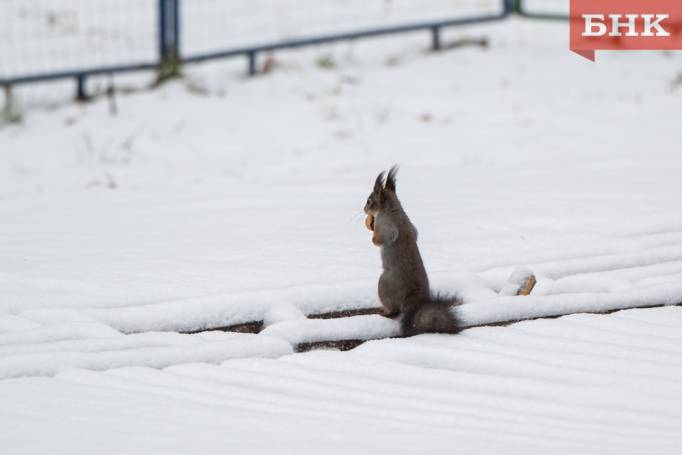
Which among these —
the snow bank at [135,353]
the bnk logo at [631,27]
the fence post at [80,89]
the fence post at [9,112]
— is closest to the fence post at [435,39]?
the bnk logo at [631,27]

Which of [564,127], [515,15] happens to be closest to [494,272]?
[564,127]

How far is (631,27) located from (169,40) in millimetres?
3620

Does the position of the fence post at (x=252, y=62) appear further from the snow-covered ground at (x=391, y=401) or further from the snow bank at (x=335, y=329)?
the snow-covered ground at (x=391, y=401)

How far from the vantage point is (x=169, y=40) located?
786 cm

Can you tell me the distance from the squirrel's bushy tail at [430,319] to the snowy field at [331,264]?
4cm

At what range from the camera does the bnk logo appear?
8664 millimetres

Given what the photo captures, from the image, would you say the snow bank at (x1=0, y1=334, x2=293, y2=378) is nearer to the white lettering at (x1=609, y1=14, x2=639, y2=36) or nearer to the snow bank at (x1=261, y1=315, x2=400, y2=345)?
the snow bank at (x1=261, y1=315, x2=400, y2=345)

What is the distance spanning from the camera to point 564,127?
683 centimetres

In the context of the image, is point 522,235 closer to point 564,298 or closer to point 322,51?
point 564,298

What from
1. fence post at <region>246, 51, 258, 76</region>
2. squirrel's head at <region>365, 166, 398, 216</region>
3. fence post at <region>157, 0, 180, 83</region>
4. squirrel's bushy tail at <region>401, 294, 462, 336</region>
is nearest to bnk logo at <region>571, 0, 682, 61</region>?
fence post at <region>246, 51, 258, 76</region>

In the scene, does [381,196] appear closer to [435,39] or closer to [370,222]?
[370,222]

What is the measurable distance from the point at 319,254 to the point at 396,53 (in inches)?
195

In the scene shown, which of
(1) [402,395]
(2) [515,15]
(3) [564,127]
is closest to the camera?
(1) [402,395]

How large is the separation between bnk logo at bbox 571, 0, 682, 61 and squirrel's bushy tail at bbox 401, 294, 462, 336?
578 cm
